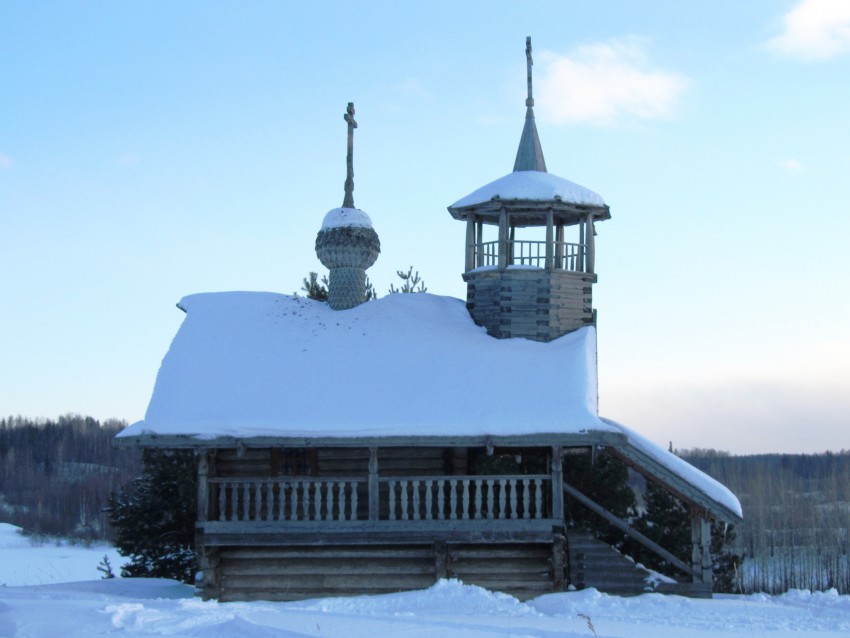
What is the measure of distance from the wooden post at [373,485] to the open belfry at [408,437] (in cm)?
3

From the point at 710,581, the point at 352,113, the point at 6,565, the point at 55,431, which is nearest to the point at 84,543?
the point at 6,565

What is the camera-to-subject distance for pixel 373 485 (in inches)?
637

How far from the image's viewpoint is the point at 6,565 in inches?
2137

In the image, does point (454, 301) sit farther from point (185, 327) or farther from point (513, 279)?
point (185, 327)

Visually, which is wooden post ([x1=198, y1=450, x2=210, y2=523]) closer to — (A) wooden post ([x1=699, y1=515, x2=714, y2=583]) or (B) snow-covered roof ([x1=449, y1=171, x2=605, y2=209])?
(B) snow-covered roof ([x1=449, y1=171, x2=605, y2=209])

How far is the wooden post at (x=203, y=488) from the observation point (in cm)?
1619

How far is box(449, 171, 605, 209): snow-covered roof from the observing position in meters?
19.6

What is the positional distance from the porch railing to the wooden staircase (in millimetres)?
934

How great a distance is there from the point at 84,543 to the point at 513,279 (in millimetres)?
56879

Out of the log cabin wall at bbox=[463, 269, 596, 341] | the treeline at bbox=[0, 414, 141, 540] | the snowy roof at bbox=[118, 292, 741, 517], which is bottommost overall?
the treeline at bbox=[0, 414, 141, 540]

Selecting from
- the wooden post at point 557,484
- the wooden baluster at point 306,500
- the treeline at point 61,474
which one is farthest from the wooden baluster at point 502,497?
the treeline at point 61,474

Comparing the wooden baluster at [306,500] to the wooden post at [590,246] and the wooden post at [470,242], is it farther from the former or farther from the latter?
the wooden post at [590,246]

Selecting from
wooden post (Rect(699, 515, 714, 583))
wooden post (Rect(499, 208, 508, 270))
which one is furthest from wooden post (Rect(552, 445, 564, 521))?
wooden post (Rect(499, 208, 508, 270))

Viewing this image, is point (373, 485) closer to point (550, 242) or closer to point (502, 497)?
point (502, 497)
